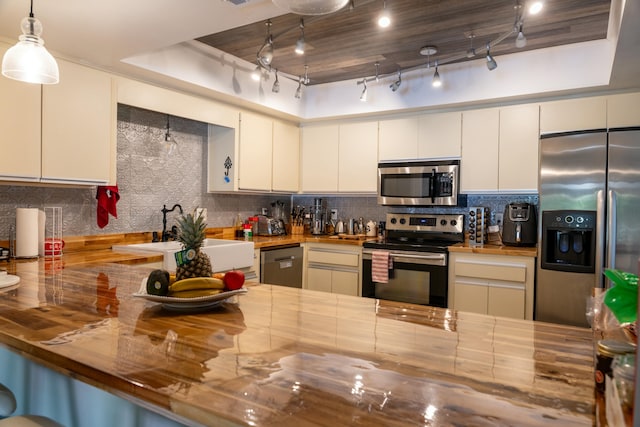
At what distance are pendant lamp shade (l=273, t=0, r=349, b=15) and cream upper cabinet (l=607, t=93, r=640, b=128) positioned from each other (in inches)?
111

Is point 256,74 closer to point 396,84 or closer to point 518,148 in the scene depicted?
point 396,84

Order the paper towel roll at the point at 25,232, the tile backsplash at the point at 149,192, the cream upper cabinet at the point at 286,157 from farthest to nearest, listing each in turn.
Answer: the cream upper cabinet at the point at 286,157 → the tile backsplash at the point at 149,192 → the paper towel roll at the point at 25,232

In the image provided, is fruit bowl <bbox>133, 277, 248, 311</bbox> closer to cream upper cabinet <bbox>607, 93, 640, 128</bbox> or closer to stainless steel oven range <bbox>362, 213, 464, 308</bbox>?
stainless steel oven range <bbox>362, 213, 464, 308</bbox>

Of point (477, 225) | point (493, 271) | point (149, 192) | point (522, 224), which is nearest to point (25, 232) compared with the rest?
point (149, 192)

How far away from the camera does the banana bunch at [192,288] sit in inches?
55.0

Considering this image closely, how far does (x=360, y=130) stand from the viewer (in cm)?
436

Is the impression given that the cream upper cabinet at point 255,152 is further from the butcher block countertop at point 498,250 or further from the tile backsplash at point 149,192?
the butcher block countertop at point 498,250

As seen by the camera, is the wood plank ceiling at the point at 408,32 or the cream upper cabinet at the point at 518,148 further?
the cream upper cabinet at the point at 518,148

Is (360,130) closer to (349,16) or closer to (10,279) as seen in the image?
(349,16)

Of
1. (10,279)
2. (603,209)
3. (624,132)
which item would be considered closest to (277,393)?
(10,279)

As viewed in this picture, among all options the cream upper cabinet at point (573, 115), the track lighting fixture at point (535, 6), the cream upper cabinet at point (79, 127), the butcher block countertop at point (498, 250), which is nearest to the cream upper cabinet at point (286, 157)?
the cream upper cabinet at point (79, 127)

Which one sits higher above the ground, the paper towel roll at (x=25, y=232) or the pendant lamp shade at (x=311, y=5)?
the pendant lamp shade at (x=311, y=5)

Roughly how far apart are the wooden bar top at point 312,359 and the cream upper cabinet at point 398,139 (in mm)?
2772

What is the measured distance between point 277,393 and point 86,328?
68cm
